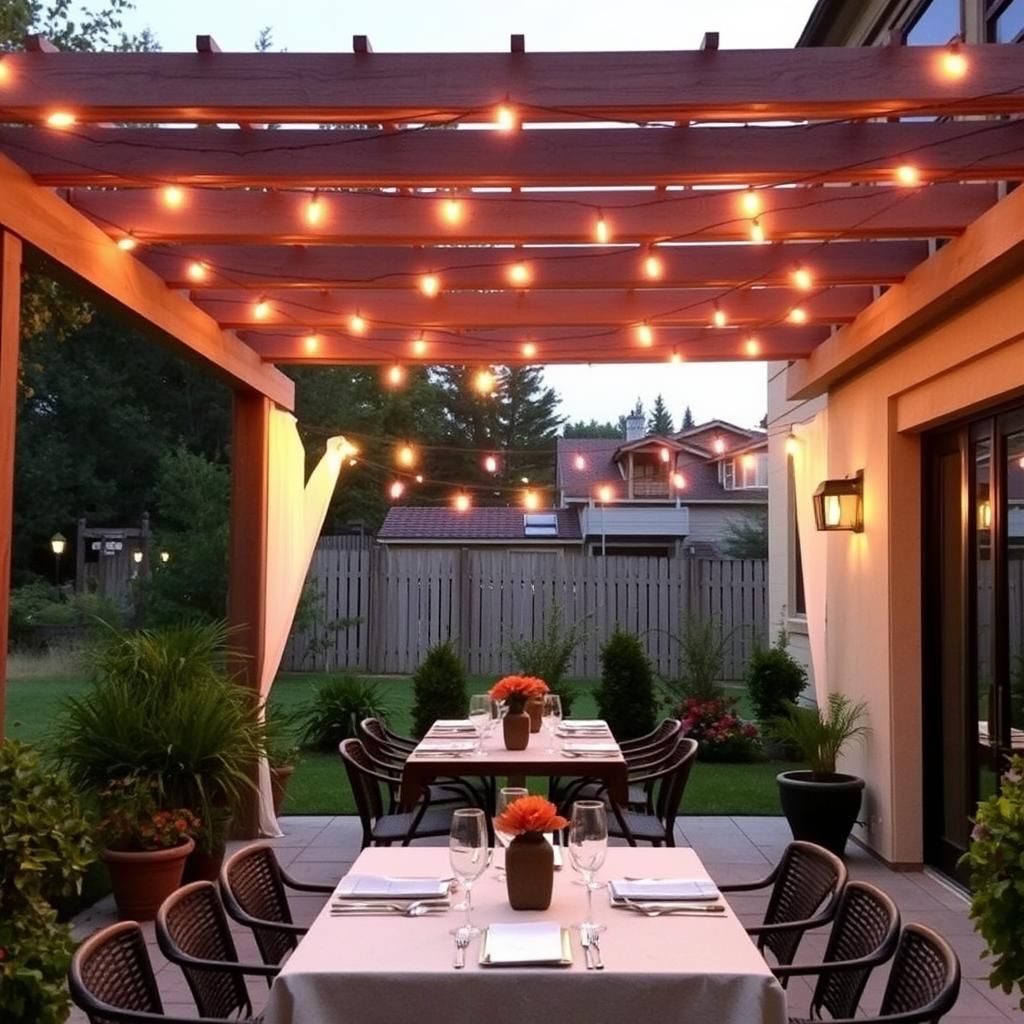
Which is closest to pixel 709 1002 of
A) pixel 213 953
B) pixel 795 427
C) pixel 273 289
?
pixel 213 953

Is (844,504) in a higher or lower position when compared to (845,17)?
lower

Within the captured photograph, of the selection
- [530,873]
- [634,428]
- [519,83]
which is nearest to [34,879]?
[530,873]

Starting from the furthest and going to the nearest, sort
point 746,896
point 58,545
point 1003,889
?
point 58,545, point 746,896, point 1003,889

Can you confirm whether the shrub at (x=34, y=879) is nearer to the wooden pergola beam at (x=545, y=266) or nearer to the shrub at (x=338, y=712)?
the wooden pergola beam at (x=545, y=266)

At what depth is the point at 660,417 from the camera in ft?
190

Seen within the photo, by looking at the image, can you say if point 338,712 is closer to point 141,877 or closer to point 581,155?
point 141,877

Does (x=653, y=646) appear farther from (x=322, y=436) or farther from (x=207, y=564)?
(x=322, y=436)

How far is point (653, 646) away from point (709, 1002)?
41.8ft

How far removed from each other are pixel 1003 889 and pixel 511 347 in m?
4.62

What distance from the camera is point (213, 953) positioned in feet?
10.8

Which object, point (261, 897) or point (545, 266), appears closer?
point (261, 897)

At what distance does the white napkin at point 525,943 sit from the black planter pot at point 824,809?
4022 mm

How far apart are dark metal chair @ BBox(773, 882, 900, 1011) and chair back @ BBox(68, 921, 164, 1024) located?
1.51 meters

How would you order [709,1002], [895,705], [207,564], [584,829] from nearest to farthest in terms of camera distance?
[709,1002]
[584,829]
[895,705]
[207,564]
